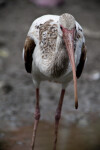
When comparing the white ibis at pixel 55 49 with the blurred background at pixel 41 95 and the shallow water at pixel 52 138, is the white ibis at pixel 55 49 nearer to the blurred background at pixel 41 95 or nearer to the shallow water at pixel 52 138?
the shallow water at pixel 52 138

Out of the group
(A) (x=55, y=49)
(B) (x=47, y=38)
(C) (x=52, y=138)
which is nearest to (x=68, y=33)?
(A) (x=55, y=49)

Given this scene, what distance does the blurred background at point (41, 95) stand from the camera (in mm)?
7336

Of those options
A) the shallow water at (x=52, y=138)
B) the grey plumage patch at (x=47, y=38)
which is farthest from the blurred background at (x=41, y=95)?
the grey plumage patch at (x=47, y=38)

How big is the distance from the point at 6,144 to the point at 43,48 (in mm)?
1653

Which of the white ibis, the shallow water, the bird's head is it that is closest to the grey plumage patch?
the white ibis

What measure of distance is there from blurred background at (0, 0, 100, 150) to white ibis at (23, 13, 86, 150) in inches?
16.0

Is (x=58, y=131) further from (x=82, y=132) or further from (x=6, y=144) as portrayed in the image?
(x=6, y=144)

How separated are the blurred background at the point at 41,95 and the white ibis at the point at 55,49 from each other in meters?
0.41

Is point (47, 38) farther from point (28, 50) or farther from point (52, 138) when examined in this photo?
point (52, 138)

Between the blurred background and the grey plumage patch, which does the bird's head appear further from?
the blurred background

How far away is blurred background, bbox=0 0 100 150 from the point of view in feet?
24.1

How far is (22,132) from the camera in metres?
7.50

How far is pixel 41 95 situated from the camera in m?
8.78

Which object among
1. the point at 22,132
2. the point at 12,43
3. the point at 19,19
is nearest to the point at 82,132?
the point at 22,132
